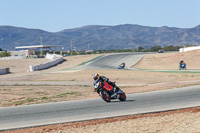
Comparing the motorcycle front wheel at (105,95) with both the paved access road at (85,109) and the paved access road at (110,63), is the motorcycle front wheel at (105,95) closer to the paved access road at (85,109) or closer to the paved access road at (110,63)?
the paved access road at (85,109)

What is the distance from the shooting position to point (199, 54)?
73062 mm

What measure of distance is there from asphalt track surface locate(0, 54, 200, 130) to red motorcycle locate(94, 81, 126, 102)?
0.30 metres

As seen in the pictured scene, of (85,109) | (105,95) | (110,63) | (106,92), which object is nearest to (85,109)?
(85,109)

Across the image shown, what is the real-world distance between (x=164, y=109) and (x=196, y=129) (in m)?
3.79

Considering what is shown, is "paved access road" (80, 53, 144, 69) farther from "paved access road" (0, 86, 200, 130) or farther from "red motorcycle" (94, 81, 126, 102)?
"paved access road" (0, 86, 200, 130)

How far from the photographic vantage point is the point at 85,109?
13.5m

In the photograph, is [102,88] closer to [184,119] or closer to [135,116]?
[135,116]

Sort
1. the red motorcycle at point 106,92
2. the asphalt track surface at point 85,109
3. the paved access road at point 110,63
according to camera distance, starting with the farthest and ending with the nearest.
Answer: the paved access road at point 110,63
the red motorcycle at point 106,92
the asphalt track surface at point 85,109

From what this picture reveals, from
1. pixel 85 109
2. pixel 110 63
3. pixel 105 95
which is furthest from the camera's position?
pixel 110 63

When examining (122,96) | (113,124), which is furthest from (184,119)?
(122,96)

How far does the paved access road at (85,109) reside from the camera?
11680 millimetres

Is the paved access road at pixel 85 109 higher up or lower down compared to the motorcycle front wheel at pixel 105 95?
lower down

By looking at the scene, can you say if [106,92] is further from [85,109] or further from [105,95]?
[85,109]

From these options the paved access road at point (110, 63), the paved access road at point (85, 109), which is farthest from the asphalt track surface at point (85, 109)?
the paved access road at point (110, 63)
